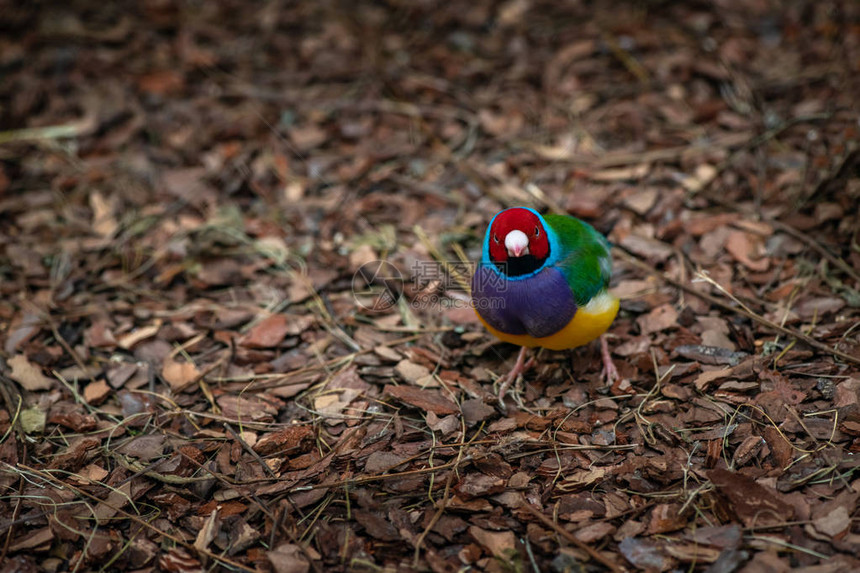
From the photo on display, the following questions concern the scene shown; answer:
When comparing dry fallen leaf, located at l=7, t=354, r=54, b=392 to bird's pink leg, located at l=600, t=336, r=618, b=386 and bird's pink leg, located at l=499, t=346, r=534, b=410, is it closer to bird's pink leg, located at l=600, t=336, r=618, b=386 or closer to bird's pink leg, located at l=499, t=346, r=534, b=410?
bird's pink leg, located at l=499, t=346, r=534, b=410

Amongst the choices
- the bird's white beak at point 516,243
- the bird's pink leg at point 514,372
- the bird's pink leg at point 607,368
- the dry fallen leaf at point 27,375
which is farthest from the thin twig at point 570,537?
the dry fallen leaf at point 27,375

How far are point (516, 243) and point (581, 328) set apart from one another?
1.78 ft

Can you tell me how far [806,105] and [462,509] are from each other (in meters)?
3.96

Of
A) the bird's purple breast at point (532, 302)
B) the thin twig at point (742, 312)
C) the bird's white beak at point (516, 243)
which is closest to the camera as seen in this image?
the bird's white beak at point (516, 243)

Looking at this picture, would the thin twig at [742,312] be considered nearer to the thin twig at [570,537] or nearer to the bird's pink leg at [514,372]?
the bird's pink leg at [514,372]

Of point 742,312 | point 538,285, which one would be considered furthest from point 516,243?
point 742,312

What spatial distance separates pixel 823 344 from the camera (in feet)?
11.4

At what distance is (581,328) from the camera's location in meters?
3.34

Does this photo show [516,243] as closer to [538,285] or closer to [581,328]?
[538,285]

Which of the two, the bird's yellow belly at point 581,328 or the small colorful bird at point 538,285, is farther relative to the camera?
the bird's yellow belly at point 581,328

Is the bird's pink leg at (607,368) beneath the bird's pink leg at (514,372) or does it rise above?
above

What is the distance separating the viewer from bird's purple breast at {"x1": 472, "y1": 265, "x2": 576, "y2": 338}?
3.23 meters

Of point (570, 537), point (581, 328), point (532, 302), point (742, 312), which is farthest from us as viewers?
point (742, 312)

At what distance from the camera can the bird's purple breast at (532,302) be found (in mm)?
3234
